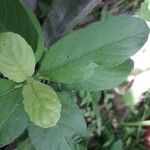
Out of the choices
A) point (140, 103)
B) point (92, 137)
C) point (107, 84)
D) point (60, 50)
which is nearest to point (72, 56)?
point (60, 50)

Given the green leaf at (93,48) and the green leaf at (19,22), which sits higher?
the green leaf at (19,22)

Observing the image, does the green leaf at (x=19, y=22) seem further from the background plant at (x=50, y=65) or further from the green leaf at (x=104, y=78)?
the green leaf at (x=104, y=78)

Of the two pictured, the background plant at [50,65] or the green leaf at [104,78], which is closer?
the background plant at [50,65]

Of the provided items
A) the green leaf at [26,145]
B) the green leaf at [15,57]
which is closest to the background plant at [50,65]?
the green leaf at [15,57]

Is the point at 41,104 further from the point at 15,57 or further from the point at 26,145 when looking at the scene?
the point at 26,145

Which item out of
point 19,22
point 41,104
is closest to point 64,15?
point 19,22

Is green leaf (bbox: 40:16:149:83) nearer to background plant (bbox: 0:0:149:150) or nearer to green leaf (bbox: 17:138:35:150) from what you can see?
background plant (bbox: 0:0:149:150)
